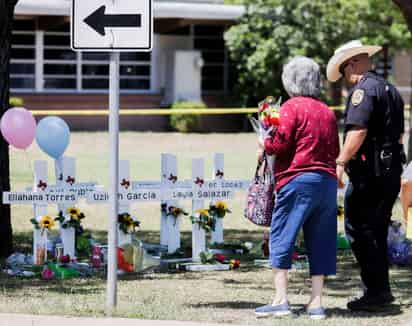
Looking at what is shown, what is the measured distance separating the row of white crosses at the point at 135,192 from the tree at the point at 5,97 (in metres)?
0.60

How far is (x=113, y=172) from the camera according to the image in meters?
7.05

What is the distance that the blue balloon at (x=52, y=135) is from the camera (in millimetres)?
9734

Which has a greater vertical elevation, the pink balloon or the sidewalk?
the pink balloon

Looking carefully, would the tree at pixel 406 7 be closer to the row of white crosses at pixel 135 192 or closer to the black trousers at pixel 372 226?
the row of white crosses at pixel 135 192

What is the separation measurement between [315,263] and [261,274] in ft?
7.63

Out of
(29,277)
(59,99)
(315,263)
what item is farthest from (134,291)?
(59,99)

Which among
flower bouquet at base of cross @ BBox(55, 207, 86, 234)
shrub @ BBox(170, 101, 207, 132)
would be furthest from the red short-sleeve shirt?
shrub @ BBox(170, 101, 207, 132)

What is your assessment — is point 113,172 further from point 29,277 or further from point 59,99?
point 59,99

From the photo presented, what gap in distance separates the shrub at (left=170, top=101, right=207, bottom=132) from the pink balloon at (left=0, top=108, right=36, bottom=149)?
1870 cm

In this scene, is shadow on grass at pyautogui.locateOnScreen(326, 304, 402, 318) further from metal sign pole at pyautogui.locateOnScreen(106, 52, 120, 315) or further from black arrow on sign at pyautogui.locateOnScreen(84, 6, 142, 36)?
black arrow on sign at pyautogui.locateOnScreen(84, 6, 142, 36)

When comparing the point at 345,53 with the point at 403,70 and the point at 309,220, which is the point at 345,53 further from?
the point at 403,70

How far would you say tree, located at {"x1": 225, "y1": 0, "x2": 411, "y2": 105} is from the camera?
28.5m

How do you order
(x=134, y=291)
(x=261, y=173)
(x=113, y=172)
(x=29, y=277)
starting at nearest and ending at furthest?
(x=113, y=172) < (x=261, y=173) < (x=134, y=291) < (x=29, y=277)

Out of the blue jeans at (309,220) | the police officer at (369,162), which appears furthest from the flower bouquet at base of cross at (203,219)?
the blue jeans at (309,220)
